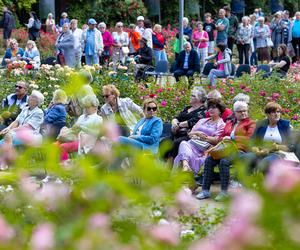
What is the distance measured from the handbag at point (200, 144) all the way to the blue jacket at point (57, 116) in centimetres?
164

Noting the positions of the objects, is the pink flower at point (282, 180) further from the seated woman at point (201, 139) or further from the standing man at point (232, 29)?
the standing man at point (232, 29)

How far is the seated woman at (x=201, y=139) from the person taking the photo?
1024 cm

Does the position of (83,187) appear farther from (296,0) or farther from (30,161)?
(296,0)

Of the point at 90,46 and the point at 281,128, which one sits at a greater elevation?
the point at 90,46

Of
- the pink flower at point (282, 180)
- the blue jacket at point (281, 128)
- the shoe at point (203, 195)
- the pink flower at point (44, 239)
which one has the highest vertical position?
the pink flower at point (282, 180)

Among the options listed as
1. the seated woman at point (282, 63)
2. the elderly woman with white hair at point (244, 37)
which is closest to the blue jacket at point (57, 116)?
the seated woman at point (282, 63)

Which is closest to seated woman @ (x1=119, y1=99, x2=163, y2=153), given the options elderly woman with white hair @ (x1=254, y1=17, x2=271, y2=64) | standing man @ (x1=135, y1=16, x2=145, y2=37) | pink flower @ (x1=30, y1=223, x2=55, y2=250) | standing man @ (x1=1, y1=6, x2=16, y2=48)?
pink flower @ (x1=30, y1=223, x2=55, y2=250)

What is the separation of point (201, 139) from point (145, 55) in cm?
1003

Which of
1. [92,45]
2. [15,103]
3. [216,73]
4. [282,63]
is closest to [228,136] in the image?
[15,103]

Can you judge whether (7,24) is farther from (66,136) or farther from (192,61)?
(66,136)

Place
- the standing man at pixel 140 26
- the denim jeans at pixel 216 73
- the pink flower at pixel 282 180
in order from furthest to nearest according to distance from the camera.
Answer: the standing man at pixel 140 26, the denim jeans at pixel 216 73, the pink flower at pixel 282 180

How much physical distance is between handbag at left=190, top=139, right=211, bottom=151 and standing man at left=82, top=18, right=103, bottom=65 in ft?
40.0

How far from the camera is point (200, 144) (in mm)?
10336

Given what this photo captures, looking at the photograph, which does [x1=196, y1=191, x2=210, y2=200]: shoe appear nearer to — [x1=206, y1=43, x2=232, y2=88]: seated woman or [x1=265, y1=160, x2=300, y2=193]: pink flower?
[x1=265, y1=160, x2=300, y2=193]: pink flower
